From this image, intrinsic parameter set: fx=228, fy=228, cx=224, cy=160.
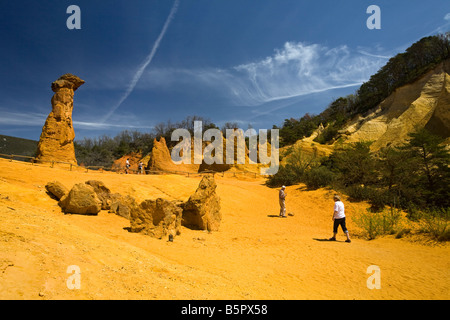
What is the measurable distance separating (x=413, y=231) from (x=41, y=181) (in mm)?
15064

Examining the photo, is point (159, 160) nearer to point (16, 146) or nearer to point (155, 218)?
point (155, 218)

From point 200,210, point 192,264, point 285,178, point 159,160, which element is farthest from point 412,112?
point 192,264

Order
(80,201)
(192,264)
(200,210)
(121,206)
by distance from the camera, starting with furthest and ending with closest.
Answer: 1. (121,206)
2. (200,210)
3. (80,201)
4. (192,264)

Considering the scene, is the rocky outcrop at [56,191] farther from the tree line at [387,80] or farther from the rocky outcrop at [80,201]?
the tree line at [387,80]

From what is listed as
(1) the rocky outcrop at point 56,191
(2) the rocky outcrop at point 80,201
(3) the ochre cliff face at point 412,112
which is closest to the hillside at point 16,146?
(1) the rocky outcrop at point 56,191

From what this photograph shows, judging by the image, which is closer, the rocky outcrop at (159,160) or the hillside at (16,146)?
the rocky outcrop at (159,160)

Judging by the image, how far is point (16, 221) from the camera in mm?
3826

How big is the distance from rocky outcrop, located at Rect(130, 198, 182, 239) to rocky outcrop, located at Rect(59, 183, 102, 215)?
1788mm

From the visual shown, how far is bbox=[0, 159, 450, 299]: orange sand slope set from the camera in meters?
2.48

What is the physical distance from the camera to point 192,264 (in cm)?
431

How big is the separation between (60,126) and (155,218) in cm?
1859

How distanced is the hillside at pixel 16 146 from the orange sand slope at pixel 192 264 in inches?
2054

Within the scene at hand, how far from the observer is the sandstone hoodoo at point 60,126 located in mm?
19094
